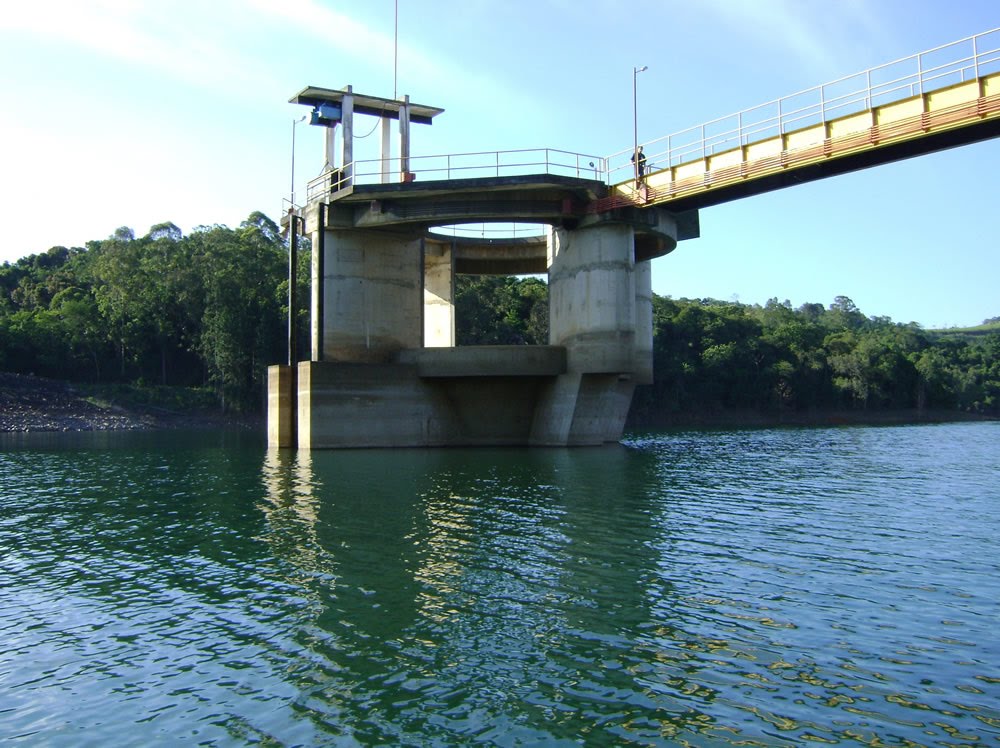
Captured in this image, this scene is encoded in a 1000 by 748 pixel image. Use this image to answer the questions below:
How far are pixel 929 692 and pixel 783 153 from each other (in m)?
28.0

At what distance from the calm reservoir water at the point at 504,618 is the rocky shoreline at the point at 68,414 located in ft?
165

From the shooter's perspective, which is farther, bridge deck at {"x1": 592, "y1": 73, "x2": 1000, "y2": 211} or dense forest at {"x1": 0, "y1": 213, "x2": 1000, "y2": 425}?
dense forest at {"x1": 0, "y1": 213, "x2": 1000, "y2": 425}

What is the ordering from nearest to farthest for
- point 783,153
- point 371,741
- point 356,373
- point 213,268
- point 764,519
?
point 371,741, point 764,519, point 783,153, point 356,373, point 213,268

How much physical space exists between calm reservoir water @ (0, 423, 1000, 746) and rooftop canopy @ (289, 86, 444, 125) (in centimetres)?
2762

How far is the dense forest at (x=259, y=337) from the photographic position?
80.2m

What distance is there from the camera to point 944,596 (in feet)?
40.6

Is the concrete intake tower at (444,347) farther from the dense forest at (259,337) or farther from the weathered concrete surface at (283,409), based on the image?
the dense forest at (259,337)

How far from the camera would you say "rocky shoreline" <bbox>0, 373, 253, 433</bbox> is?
68.3 m

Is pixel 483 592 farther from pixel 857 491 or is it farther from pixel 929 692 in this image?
pixel 857 491

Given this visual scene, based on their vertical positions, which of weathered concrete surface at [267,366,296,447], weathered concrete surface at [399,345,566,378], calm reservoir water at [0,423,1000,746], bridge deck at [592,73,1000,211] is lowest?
calm reservoir water at [0,423,1000,746]

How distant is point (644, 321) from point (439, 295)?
13.6m

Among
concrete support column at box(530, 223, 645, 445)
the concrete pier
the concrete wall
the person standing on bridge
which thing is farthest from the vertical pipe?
the person standing on bridge

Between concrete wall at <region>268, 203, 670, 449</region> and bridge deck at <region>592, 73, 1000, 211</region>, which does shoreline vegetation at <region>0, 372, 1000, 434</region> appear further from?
bridge deck at <region>592, 73, 1000, 211</region>

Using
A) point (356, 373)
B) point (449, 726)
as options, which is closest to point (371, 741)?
point (449, 726)
